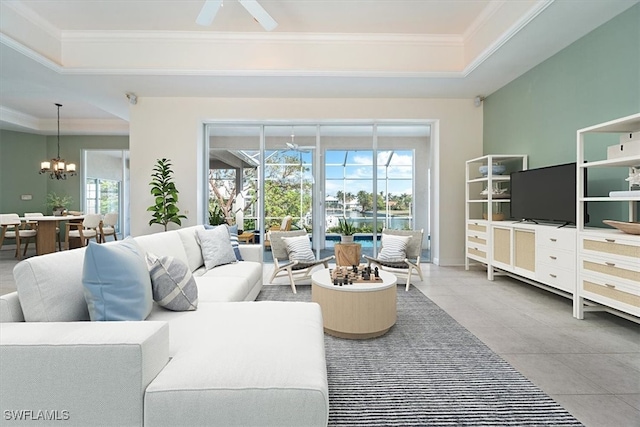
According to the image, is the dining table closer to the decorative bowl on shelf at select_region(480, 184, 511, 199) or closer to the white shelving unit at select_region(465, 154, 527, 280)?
the white shelving unit at select_region(465, 154, 527, 280)

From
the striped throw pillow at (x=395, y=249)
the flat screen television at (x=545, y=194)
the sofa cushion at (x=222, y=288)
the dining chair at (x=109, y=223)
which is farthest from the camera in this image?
the dining chair at (x=109, y=223)

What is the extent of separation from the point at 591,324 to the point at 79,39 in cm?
695

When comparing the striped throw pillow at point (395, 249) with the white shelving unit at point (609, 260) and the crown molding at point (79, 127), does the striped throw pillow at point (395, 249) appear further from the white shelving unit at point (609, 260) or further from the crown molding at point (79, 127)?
the crown molding at point (79, 127)

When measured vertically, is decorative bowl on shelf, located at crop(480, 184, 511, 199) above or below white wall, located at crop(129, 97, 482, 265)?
below

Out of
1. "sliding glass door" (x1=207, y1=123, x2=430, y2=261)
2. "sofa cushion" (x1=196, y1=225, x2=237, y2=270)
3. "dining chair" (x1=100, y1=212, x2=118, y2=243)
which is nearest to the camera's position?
"sofa cushion" (x1=196, y1=225, x2=237, y2=270)

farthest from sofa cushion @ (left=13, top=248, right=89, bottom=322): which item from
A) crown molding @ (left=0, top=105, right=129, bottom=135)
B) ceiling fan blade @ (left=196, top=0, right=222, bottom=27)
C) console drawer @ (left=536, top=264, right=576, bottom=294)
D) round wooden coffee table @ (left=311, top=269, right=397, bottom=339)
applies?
crown molding @ (left=0, top=105, right=129, bottom=135)

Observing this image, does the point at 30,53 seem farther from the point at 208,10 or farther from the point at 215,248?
the point at 215,248

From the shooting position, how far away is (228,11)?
4199 mm

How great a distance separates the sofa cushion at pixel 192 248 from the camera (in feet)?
10.6

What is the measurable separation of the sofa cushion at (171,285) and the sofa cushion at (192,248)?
125 centimetres

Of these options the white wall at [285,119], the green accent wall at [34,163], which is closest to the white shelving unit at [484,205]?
the white wall at [285,119]

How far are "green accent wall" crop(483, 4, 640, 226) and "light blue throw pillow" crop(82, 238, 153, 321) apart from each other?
4.14 metres

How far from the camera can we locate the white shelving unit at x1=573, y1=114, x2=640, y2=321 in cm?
257

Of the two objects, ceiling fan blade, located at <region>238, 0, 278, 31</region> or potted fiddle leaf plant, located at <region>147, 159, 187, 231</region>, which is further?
potted fiddle leaf plant, located at <region>147, 159, 187, 231</region>
